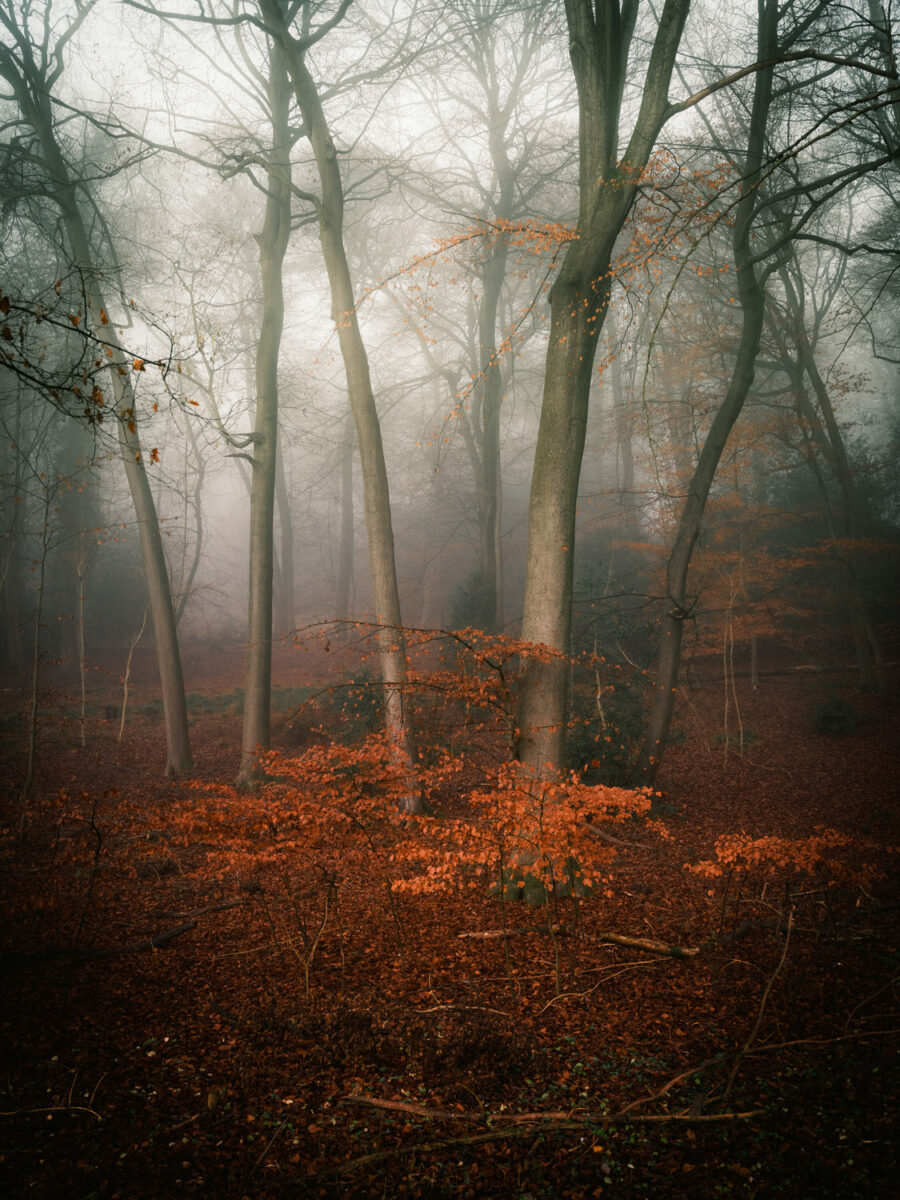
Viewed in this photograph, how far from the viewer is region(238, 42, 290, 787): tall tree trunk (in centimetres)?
889

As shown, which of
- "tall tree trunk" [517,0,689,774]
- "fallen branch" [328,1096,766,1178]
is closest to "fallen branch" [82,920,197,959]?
"fallen branch" [328,1096,766,1178]

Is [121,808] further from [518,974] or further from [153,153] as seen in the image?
[153,153]

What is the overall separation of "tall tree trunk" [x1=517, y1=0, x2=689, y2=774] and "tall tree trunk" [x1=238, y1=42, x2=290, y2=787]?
5074 millimetres

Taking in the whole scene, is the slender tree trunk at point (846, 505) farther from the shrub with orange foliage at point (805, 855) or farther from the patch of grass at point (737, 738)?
the shrub with orange foliage at point (805, 855)

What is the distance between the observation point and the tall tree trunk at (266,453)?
8.89m

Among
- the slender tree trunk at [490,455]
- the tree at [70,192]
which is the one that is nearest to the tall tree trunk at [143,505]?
the tree at [70,192]

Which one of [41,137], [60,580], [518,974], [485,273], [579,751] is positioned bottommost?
[518,974]

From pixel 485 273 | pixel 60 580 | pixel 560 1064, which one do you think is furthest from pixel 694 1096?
pixel 60 580

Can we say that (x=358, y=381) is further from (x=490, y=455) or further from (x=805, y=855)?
(x=490, y=455)

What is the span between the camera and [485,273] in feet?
46.7

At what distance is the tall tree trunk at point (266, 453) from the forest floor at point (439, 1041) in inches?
135

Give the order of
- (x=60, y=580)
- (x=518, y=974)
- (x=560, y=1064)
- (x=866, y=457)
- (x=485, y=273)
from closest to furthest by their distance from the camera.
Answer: (x=560, y=1064), (x=518, y=974), (x=485, y=273), (x=866, y=457), (x=60, y=580)

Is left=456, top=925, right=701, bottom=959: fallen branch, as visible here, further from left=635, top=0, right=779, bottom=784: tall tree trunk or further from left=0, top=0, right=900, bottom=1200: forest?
left=635, top=0, right=779, bottom=784: tall tree trunk

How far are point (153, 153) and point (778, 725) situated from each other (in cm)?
1282
